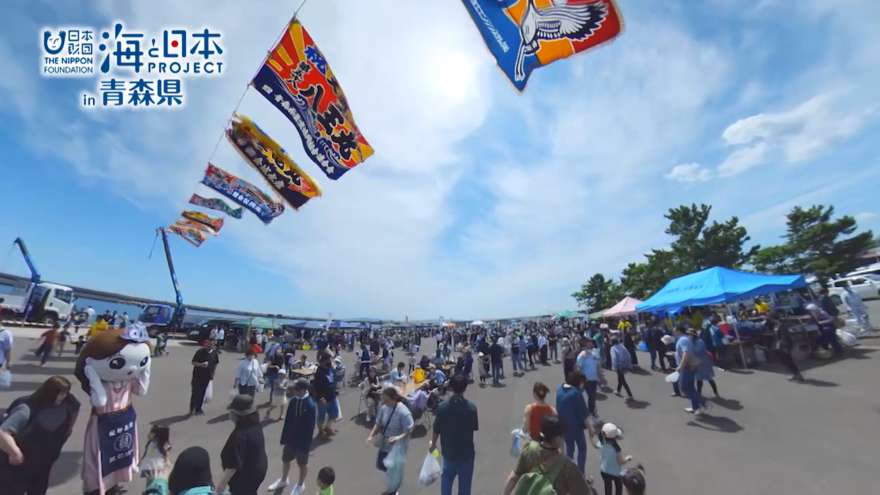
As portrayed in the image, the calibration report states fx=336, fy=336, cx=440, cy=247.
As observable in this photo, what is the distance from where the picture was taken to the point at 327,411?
7453 millimetres

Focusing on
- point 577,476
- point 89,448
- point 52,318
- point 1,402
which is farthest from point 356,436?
point 52,318

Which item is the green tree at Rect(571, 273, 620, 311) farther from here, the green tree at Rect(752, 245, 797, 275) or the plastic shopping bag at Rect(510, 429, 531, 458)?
the plastic shopping bag at Rect(510, 429, 531, 458)

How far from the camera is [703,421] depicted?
6723mm

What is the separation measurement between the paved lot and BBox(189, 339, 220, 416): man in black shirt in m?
0.37

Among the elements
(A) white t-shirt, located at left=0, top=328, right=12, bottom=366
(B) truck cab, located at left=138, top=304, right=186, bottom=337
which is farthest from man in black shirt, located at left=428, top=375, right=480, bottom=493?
(B) truck cab, located at left=138, top=304, right=186, bottom=337

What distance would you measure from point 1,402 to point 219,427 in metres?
4.79

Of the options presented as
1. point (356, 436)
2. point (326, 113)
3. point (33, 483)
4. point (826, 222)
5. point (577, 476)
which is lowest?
point (356, 436)

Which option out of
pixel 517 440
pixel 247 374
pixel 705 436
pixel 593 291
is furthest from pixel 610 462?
pixel 593 291

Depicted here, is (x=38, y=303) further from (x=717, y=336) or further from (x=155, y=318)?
(x=717, y=336)

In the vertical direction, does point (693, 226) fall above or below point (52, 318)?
above

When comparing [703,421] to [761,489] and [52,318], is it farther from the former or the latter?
[52,318]

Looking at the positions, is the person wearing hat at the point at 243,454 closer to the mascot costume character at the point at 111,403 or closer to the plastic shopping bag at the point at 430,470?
the plastic shopping bag at the point at 430,470

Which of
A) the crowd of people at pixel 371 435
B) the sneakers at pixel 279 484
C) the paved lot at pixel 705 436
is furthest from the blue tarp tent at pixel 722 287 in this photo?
the sneakers at pixel 279 484

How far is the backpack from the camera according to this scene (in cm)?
249
